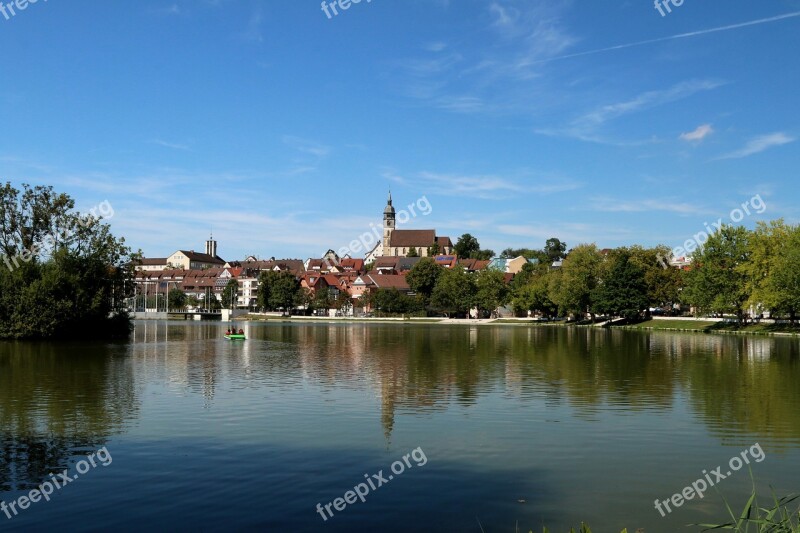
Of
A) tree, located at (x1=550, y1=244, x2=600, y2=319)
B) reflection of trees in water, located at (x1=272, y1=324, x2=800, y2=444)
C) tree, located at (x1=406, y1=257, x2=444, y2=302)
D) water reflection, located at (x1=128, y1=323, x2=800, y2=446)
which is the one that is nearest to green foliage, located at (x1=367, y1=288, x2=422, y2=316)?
tree, located at (x1=406, y1=257, x2=444, y2=302)

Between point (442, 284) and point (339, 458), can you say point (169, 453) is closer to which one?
point (339, 458)

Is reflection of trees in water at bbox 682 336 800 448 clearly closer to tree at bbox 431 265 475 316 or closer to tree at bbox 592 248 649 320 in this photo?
tree at bbox 592 248 649 320

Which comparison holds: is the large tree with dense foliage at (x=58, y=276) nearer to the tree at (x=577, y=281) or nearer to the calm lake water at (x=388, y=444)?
the calm lake water at (x=388, y=444)

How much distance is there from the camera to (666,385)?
1258 inches

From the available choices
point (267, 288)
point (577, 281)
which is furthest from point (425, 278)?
point (577, 281)

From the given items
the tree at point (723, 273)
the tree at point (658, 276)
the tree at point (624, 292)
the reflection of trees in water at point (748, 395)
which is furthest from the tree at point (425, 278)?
the reflection of trees in water at point (748, 395)

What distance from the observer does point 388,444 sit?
1869cm

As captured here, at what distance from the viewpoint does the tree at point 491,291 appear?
484ft

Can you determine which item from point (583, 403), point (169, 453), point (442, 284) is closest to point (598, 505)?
point (169, 453)

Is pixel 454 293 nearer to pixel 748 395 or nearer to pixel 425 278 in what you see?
pixel 425 278

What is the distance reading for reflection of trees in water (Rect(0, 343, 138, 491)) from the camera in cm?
1625

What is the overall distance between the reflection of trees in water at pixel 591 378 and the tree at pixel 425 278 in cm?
11042

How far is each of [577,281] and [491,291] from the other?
35667mm

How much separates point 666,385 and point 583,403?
7863mm
